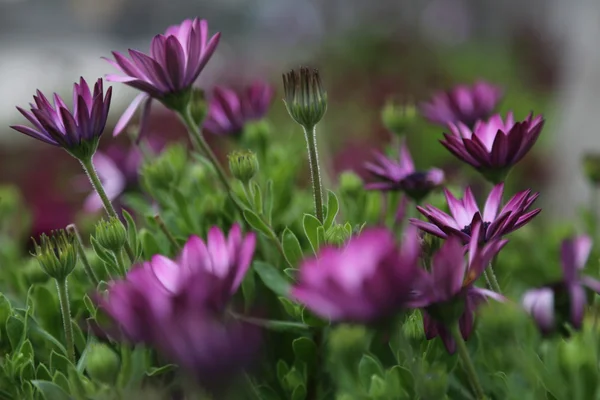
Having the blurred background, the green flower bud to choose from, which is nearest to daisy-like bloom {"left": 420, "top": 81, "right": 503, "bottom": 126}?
the blurred background

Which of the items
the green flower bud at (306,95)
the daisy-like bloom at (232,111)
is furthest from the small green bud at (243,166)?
the daisy-like bloom at (232,111)

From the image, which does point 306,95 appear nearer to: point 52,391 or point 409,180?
point 409,180

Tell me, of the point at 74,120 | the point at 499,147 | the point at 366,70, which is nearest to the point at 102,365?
the point at 74,120

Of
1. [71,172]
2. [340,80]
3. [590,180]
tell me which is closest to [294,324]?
[590,180]

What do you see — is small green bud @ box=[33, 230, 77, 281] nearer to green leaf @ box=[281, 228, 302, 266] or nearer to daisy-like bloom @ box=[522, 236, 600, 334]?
green leaf @ box=[281, 228, 302, 266]

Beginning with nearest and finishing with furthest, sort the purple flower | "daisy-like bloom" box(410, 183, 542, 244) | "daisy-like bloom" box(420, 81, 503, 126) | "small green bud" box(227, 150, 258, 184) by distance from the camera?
the purple flower, "daisy-like bloom" box(410, 183, 542, 244), "small green bud" box(227, 150, 258, 184), "daisy-like bloom" box(420, 81, 503, 126)

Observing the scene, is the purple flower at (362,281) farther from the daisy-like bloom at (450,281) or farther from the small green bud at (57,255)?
the small green bud at (57,255)

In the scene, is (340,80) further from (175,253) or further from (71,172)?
(175,253)
